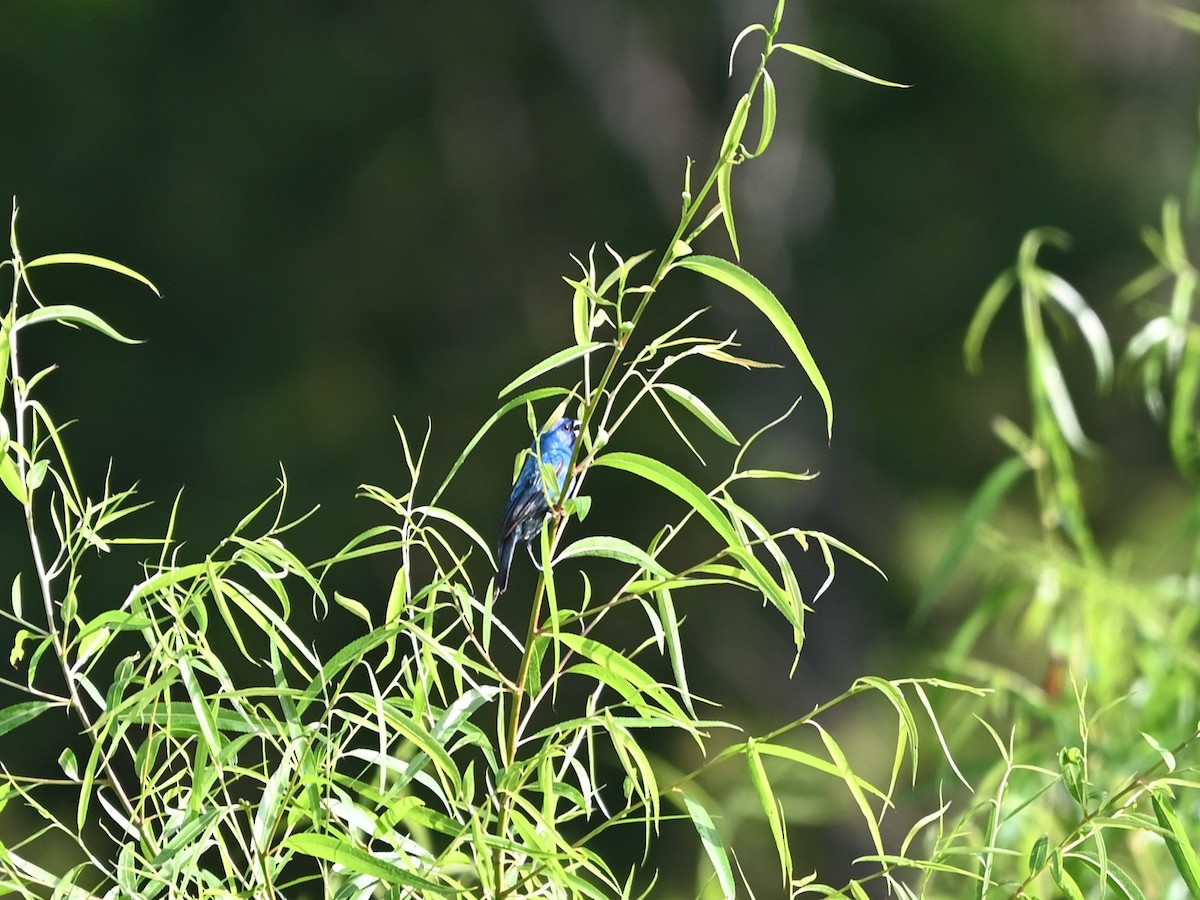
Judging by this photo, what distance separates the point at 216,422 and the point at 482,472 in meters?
0.97

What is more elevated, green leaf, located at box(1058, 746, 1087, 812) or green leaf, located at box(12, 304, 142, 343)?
green leaf, located at box(12, 304, 142, 343)

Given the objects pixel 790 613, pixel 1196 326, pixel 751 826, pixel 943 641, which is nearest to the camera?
pixel 790 613

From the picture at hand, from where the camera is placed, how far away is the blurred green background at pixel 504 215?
4953mm

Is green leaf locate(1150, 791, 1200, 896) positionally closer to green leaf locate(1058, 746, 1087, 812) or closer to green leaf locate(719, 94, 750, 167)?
green leaf locate(1058, 746, 1087, 812)

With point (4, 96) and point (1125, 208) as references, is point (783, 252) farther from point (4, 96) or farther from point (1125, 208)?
point (4, 96)

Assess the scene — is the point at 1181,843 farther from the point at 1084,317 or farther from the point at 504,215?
the point at 504,215

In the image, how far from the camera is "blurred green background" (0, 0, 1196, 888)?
495 centimetres

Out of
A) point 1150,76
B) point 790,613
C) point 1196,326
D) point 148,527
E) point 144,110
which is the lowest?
point 148,527

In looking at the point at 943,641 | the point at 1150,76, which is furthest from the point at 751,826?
the point at 1150,76

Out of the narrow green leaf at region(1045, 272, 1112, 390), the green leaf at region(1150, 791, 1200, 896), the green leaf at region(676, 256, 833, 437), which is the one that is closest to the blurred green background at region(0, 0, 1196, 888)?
the narrow green leaf at region(1045, 272, 1112, 390)

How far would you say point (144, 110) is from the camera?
584cm

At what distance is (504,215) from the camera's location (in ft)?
18.9

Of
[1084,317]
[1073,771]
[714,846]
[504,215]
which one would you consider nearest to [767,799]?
[714,846]

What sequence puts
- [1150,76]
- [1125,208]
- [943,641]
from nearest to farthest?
1. [943,641]
2. [1125,208]
3. [1150,76]
